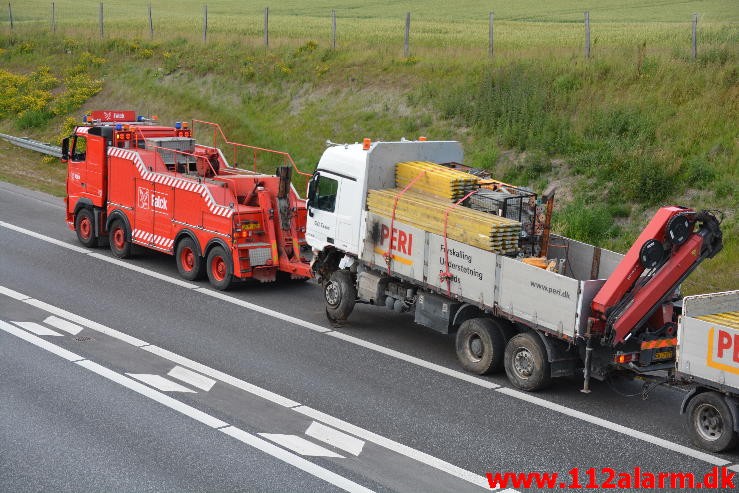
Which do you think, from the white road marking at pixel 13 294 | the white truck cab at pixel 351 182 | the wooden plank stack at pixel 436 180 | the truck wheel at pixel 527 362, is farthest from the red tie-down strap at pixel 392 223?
the white road marking at pixel 13 294

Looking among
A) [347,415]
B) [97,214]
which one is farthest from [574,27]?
[347,415]

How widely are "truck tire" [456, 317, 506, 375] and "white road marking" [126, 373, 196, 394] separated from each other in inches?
158

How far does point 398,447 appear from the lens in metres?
11.8

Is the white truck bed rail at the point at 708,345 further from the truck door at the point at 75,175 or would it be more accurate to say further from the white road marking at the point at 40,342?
the truck door at the point at 75,175

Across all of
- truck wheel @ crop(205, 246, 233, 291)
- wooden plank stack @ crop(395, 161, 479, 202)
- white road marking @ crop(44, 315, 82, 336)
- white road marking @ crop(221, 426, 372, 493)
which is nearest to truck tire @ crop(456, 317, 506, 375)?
wooden plank stack @ crop(395, 161, 479, 202)

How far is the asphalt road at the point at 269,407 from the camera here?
36.3ft

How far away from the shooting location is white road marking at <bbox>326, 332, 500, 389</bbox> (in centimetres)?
1429

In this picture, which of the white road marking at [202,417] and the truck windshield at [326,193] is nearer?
the white road marking at [202,417]

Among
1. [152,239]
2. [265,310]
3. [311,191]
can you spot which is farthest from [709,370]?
[152,239]

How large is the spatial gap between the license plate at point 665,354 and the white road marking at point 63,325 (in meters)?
9.08

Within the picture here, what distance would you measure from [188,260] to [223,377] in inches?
243

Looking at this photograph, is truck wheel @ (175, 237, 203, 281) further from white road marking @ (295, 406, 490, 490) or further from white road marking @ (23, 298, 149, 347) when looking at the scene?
white road marking @ (295, 406, 490, 490)

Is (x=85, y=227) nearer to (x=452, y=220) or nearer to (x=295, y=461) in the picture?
(x=452, y=220)

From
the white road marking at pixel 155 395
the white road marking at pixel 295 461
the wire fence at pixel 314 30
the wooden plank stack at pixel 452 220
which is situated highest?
the wire fence at pixel 314 30
